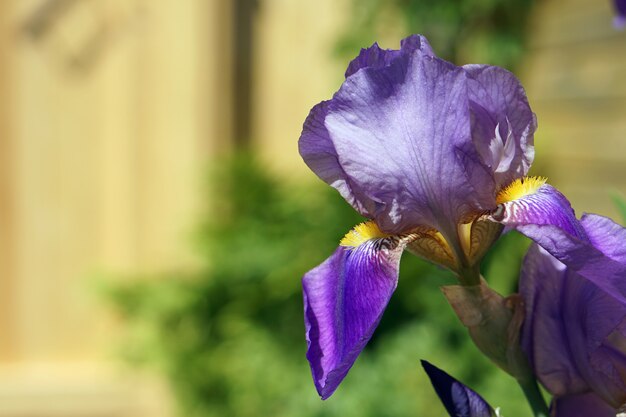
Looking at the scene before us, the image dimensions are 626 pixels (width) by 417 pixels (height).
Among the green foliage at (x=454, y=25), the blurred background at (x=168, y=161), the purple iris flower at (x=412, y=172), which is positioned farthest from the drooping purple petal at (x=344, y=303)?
the green foliage at (x=454, y=25)

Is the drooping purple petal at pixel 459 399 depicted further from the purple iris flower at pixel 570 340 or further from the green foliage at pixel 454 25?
the green foliage at pixel 454 25

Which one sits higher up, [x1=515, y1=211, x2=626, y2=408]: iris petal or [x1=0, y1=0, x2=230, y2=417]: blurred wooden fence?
[x1=515, y1=211, x2=626, y2=408]: iris petal

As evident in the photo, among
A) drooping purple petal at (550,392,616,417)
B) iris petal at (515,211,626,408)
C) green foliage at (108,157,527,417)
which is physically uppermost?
iris petal at (515,211,626,408)

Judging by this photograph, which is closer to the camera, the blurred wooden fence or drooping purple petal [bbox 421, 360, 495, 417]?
drooping purple petal [bbox 421, 360, 495, 417]

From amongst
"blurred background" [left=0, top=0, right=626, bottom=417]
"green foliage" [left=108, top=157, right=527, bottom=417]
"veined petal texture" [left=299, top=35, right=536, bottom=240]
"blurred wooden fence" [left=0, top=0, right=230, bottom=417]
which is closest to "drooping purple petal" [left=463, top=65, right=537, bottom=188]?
"veined petal texture" [left=299, top=35, right=536, bottom=240]

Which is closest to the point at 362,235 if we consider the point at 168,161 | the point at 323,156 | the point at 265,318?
the point at 323,156

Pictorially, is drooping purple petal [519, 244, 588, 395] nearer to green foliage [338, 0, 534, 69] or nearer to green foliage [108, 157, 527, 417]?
green foliage [108, 157, 527, 417]

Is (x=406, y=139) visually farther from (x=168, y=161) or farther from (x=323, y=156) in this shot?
(x=168, y=161)
